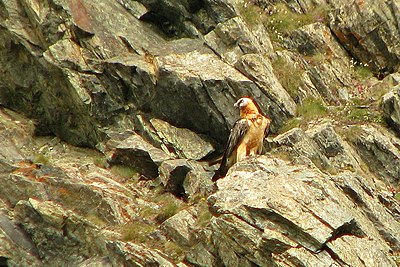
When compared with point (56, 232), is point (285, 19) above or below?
above

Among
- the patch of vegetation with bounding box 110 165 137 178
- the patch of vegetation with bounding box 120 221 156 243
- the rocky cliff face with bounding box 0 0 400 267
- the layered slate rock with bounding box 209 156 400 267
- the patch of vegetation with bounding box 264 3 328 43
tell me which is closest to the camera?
the layered slate rock with bounding box 209 156 400 267

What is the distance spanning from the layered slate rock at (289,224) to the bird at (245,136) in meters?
2.90

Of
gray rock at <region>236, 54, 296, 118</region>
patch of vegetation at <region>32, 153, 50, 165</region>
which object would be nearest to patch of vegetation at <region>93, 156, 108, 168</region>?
patch of vegetation at <region>32, 153, 50, 165</region>

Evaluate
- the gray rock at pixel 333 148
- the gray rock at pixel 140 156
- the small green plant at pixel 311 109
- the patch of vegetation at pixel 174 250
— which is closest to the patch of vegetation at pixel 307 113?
the small green plant at pixel 311 109

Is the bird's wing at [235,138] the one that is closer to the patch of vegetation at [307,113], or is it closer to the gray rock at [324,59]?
the patch of vegetation at [307,113]

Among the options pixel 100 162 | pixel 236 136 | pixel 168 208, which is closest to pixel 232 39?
pixel 236 136

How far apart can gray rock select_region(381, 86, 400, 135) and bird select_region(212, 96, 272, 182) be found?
4298 mm

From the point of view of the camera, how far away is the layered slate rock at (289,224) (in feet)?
45.0

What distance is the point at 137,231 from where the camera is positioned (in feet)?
50.9

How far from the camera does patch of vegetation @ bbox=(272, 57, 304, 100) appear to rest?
2277cm

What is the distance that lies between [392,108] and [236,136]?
5.41 metres

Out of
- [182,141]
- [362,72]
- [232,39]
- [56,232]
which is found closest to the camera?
[56,232]

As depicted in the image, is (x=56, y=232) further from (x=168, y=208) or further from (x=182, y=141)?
(x=182, y=141)

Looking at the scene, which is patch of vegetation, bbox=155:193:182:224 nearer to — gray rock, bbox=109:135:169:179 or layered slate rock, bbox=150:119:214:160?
gray rock, bbox=109:135:169:179
